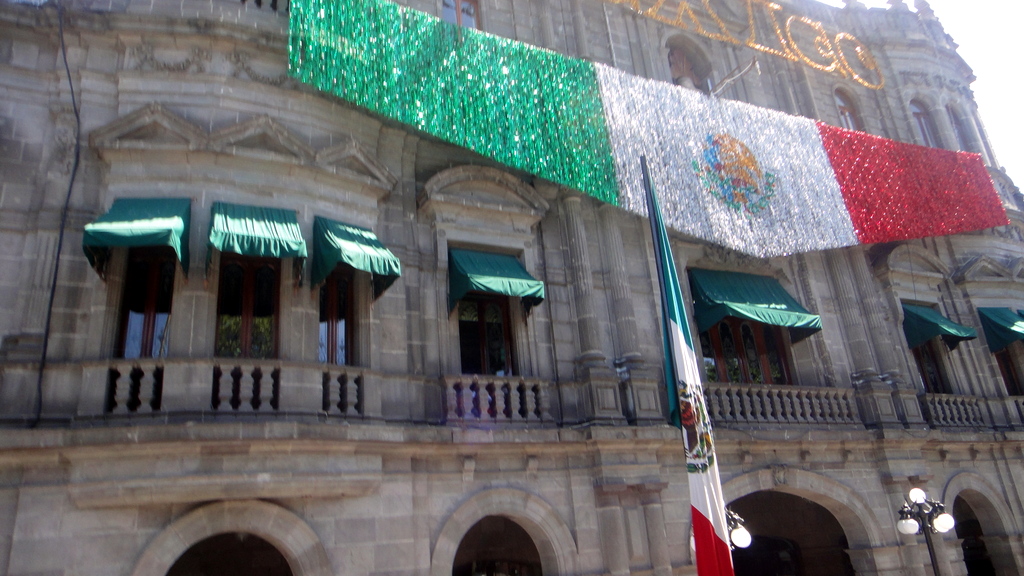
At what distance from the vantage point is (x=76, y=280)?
872 cm

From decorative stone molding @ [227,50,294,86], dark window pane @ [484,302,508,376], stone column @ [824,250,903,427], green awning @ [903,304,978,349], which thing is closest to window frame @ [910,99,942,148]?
green awning @ [903,304,978,349]

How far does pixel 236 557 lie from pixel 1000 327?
16.0 m

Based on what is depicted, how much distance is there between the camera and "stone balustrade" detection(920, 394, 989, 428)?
14617mm

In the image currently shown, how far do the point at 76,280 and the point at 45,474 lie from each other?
2.30 metres

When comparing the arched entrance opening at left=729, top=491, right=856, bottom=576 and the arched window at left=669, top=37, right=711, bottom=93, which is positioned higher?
the arched window at left=669, top=37, right=711, bottom=93

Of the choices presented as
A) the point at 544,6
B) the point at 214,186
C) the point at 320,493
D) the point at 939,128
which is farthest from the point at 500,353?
the point at 939,128

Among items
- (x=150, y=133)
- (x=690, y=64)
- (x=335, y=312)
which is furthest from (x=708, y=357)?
(x=150, y=133)

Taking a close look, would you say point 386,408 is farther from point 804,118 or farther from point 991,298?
point 991,298

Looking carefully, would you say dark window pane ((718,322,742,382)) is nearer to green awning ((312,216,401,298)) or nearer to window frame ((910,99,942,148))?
green awning ((312,216,401,298))

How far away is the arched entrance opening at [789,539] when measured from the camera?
1384cm

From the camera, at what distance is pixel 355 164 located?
33.8 ft

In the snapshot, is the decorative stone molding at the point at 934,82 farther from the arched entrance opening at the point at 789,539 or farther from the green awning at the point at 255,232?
the green awning at the point at 255,232

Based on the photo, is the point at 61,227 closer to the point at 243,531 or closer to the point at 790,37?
the point at 243,531

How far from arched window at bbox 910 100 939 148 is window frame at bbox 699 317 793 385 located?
866 cm
